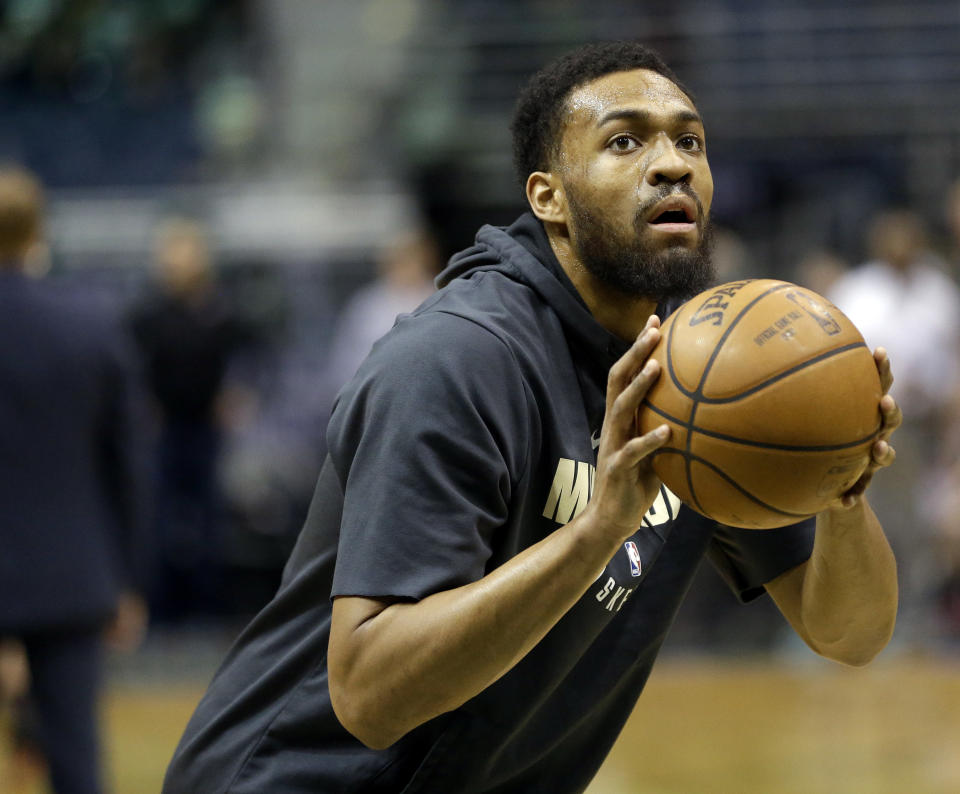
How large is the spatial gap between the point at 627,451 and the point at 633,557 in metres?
0.46

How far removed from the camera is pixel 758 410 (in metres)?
1.92

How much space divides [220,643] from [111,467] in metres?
3.37

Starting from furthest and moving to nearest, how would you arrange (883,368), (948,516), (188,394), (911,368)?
(188,394), (911,368), (948,516), (883,368)

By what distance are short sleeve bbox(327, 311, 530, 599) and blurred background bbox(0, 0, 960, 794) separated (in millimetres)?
3011

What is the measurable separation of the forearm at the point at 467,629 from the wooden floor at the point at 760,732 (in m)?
3.31

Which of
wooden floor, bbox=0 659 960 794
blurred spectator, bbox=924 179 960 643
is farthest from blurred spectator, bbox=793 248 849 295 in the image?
wooden floor, bbox=0 659 960 794

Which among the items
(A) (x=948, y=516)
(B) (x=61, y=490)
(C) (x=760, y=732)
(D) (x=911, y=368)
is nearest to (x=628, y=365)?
(B) (x=61, y=490)

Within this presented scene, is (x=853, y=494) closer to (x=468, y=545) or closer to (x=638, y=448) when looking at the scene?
(x=638, y=448)

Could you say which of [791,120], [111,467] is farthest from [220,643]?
[791,120]

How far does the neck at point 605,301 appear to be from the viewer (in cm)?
229

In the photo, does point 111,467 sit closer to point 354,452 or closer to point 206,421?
point 354,452

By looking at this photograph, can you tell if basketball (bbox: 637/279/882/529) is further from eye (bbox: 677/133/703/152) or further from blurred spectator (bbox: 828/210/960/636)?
blurred spectator (bbox: 828/210/960/636)

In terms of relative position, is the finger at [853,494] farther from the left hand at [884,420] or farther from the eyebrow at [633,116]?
the eyebrow at [633,116]

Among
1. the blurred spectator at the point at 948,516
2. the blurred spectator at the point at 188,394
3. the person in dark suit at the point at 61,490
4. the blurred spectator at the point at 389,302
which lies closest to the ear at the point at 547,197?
the person in dark suit at the point at 61,490
